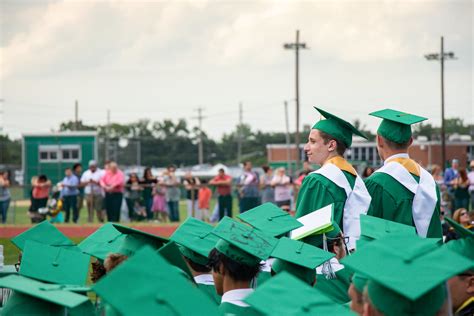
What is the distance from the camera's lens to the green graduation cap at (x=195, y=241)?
644cm

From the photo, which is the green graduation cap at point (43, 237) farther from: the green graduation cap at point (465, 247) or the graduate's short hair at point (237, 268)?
the green graduation cap at point (465, 247)

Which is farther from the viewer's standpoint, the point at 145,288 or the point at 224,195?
the point at 224,195

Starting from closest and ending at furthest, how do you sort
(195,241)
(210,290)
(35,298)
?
(35,298), (210,290), (195,241)

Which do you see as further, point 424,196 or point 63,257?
point 424,196

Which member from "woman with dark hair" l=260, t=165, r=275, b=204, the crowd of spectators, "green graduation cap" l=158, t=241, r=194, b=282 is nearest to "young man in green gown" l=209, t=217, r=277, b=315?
"green graduation cap" l=158, t=241, r=194, b=282

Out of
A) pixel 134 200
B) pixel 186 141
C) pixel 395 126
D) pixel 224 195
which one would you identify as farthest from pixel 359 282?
pixel 186 141

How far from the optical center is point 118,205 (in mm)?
23375

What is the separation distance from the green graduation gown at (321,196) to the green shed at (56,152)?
32.0m

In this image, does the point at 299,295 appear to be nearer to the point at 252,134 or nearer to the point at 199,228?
the point at 199,228

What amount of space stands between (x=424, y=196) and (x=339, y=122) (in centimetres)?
84

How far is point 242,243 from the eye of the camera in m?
5.56

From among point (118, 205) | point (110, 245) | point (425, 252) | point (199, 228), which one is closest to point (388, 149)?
point (199, 228)

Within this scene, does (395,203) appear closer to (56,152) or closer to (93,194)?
(93,194)

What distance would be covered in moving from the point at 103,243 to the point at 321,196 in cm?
171
